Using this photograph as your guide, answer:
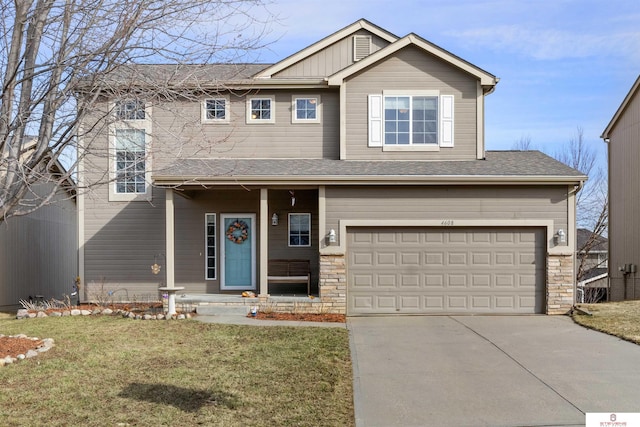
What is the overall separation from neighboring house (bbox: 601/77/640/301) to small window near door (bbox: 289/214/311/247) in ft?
38.6

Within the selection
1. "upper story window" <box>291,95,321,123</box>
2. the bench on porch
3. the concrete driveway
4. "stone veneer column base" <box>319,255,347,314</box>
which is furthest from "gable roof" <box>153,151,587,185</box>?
the concrete driveway

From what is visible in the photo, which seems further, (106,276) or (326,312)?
→ (106,276)

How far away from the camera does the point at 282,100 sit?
1530cm

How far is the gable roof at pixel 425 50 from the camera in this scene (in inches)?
570

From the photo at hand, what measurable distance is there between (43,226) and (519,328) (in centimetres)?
1623

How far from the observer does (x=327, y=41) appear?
16.3 meters

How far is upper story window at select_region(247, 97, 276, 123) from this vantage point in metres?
15.3

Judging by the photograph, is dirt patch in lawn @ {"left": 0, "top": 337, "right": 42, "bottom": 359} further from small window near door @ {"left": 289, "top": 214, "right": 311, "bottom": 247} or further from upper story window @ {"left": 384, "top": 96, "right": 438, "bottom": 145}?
upper story window @ {"left": 384, "top": 96, "right": 438, "bottom": 145}

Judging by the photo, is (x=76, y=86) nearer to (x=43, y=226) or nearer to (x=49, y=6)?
(x=49, y=6)

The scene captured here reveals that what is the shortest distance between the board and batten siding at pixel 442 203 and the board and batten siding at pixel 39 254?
25.3 ft

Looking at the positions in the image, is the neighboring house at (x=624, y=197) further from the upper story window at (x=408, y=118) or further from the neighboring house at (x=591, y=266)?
the upper story window at (x=408, y=118)

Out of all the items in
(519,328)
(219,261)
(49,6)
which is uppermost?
(49,6)

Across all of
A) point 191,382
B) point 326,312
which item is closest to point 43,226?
point 326,312

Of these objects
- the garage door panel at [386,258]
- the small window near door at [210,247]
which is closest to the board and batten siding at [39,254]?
the small window near door at [210,247]
